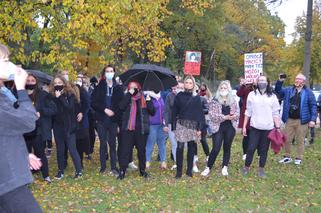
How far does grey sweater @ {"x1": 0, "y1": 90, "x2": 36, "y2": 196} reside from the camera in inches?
137

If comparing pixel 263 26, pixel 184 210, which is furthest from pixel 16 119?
pixel 263 26

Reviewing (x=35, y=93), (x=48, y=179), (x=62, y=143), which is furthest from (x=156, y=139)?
(x=35, y=93)

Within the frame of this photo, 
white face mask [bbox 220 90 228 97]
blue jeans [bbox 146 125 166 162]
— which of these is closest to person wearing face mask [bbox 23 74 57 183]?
blue jeans [bbox 146 125 166 162]

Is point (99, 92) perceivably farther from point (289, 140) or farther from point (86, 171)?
point (289, 140)

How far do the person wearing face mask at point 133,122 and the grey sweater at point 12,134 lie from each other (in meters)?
5.33

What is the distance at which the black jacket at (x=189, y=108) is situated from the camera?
8.92m

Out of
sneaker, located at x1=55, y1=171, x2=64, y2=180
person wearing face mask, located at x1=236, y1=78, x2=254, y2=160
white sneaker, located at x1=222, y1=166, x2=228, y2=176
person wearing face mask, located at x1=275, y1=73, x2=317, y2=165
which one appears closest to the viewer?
sneaker, located at x1=55, y1=171, x2=64, y2=180

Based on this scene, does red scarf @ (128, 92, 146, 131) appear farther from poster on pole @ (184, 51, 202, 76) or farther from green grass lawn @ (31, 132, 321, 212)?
poster on pole @ (184, 51, 202, 76)

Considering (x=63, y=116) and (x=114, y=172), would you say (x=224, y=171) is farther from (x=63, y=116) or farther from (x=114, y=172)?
(x=63, y=116)

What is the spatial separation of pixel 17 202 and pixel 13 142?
0.46m

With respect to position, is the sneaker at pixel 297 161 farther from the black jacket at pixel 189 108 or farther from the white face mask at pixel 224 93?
the black jacket at pixel 189 108

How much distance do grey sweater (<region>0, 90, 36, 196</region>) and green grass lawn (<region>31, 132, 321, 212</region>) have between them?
3.46 metres

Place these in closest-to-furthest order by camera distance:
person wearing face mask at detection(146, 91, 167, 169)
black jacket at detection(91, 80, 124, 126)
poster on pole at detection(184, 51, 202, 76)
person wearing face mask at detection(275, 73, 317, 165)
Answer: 1. black jacket at detection(91, 80, 124, 126)
2. person wearing face mask at detection(146, 91, 167, 169)
3. person wearing face mask at detection(275, 73, 317, 165)
4. poster on pole at detection(184, 51, 202, 76)

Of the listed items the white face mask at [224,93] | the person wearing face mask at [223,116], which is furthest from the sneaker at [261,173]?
the white face mask at [224,93]
